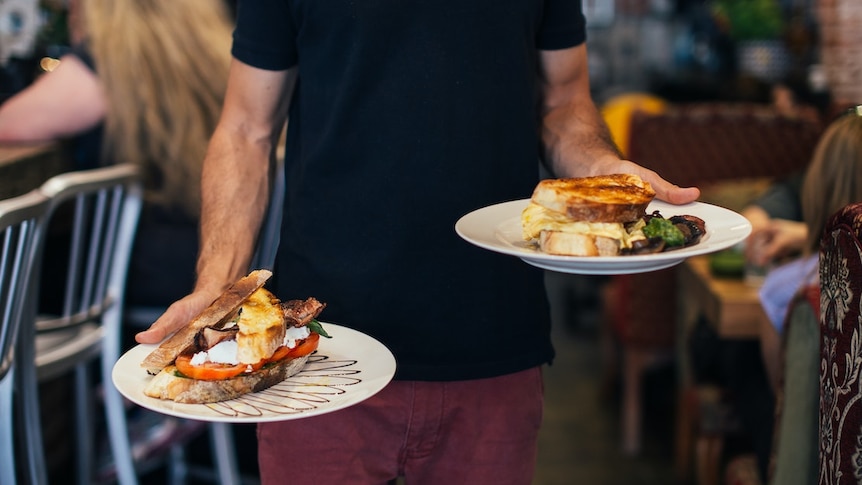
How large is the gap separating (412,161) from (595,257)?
442 mm

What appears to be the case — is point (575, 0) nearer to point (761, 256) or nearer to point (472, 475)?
point (472, 475)

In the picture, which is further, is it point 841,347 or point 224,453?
point 224,453

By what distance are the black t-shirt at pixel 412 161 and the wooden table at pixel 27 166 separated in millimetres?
1048

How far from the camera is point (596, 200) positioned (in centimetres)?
114

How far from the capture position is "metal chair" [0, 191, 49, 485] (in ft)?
5.91

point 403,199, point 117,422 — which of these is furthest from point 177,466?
point 403,199

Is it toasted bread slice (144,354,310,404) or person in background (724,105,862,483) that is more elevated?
toasted bread slice (144,354,310,404)

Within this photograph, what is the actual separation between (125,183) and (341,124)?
124 cm

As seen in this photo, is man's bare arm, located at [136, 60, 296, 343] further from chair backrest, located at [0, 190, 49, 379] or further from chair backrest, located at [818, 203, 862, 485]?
chair backrest, located at [818, 203, 862, 485]

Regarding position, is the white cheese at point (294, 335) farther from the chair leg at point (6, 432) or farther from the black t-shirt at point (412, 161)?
the chair leg at point (6, 432)

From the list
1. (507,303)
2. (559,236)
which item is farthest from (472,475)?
(559,236)

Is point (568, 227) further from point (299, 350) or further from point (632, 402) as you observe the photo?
point (632, 402)

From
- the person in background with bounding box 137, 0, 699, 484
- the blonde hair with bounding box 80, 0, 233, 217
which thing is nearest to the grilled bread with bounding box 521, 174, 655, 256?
the person in background with bounding box 137, 0, 699, 484

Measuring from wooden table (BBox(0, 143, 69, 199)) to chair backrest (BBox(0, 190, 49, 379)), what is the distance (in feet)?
1.27
